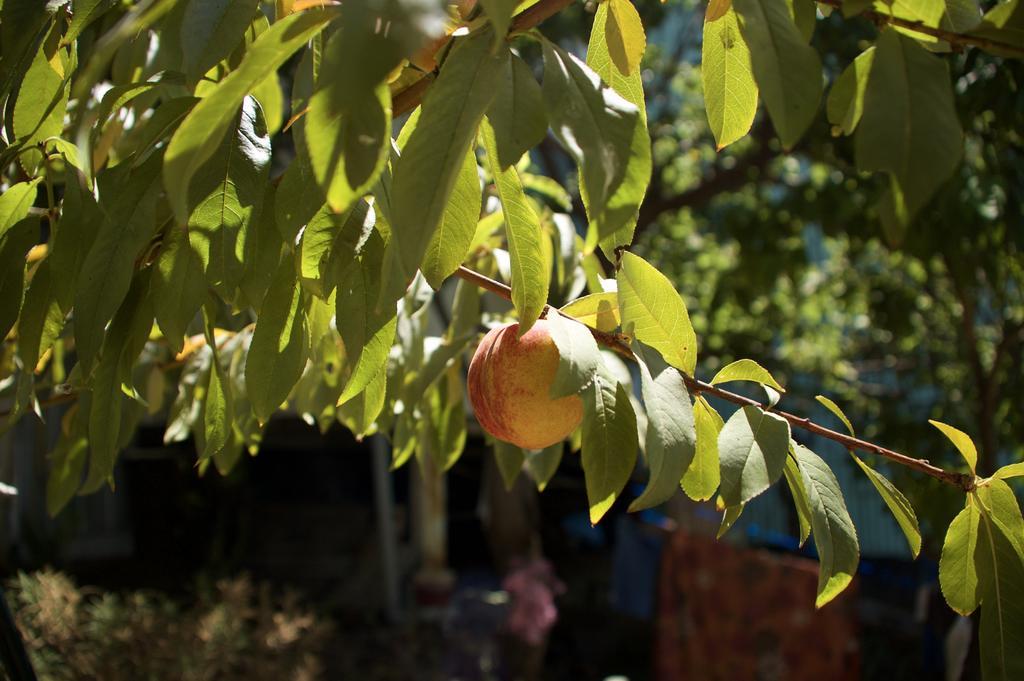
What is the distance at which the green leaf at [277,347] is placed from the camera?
2.63 feet

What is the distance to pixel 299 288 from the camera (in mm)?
834

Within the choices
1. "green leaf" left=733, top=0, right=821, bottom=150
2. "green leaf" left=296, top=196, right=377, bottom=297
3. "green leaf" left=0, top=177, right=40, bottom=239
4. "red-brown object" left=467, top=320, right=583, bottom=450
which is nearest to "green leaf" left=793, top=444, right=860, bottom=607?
"red-brown object" left=467, top=320, right=583, bottom=450

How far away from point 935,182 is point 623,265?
1.05ft

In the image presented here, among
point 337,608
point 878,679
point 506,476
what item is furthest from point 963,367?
point 506,476

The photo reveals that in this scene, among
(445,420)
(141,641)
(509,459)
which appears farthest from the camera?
(141,641)

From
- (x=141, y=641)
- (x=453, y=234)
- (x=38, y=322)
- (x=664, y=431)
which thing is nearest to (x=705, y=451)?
(x=664, y=431)

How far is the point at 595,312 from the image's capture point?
0.90 meters

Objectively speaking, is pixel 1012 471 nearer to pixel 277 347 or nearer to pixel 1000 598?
pixel 1000 598

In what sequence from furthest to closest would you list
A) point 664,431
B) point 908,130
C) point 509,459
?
point 509,459, point 664,431, point 908,130

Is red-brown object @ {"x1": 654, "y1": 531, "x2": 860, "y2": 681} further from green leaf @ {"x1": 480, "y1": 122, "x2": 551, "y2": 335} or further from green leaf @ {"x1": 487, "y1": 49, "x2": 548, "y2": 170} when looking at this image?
green leaf @ {"x1": 487, "y1": 49, "x2": 548, "y2": 170}

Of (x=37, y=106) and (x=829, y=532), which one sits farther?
(x=37, y=106)

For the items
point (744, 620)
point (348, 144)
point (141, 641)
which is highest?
point (348, 144)

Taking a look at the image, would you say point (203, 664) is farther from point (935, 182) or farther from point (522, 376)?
point (935, 182)

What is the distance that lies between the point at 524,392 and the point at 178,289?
1.08ft
